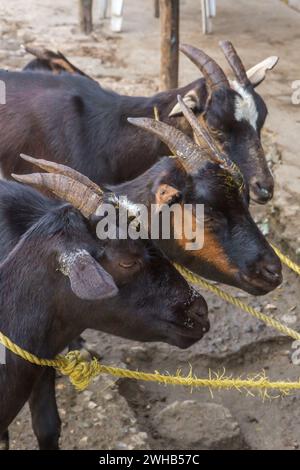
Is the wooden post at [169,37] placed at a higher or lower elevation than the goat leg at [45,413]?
higher

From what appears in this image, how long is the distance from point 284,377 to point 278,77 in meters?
5.08

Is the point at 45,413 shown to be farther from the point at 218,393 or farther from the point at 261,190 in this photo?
the point at 261,190

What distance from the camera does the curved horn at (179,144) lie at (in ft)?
13.5

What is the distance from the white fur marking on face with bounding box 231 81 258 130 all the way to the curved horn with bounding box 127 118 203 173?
3.36ft

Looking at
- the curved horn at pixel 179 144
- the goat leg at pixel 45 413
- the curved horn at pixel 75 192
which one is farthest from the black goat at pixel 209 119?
the curved horn at pixel 75 192

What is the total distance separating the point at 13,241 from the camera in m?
3.56

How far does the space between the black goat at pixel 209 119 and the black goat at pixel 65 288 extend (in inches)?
62.6

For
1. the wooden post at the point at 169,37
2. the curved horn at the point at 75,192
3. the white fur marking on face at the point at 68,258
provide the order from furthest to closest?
the wooden post at the point at 169,37 < the curved horn at the point at 75,192 < the white fur marking on face at the point at 68,258

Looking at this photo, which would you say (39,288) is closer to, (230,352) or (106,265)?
(106,265)

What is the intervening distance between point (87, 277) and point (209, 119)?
7.56 feet

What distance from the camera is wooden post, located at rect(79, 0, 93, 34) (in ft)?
34.9

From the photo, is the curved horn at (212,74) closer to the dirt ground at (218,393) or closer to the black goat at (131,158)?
the black goat at (131,158)

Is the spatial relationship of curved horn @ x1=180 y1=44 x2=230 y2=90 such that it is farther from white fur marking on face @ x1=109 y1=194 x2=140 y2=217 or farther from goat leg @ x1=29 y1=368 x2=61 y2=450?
goat leg @ x1=29 y1=368 x2=61 y2=450

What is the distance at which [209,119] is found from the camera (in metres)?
5.12
